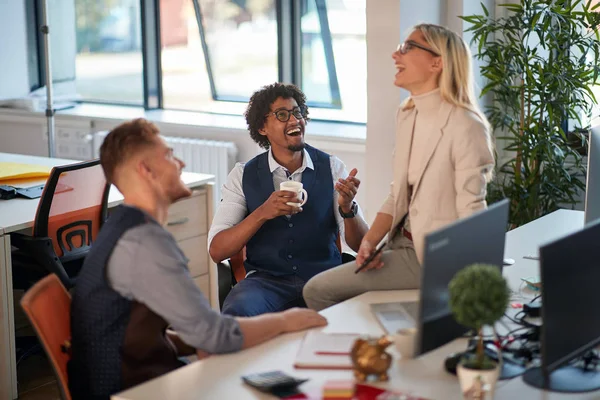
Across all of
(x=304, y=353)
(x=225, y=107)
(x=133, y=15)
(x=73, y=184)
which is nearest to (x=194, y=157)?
(x=225, y=107)

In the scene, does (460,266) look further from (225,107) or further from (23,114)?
(23,114)

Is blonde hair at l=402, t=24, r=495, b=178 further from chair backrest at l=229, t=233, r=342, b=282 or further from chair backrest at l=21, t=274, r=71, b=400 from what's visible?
chair backrest at l=21, t=274, r=71, b=400

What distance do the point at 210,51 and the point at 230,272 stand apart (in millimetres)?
3240

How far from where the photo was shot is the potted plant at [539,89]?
4418mm

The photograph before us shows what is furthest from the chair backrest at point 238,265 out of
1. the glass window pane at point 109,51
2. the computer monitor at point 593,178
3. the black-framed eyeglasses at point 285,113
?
the glass window pane at point 109,51

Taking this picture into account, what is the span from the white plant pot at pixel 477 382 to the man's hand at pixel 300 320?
0.54 metres

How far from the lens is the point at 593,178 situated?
2.91 metres

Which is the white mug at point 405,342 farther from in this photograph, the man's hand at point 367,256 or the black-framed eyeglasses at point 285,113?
the black-framed eyeglasses at point 285,113

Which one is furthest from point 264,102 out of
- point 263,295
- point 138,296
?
point 138,296

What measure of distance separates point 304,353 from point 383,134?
93.7 inches

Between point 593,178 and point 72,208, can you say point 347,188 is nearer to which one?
point 593,178

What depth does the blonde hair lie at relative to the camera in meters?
2.83

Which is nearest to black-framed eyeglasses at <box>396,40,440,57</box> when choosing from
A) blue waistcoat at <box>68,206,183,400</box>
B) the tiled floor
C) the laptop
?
the laptop

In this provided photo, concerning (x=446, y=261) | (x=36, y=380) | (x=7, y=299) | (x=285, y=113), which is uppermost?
(x=285, y=113)
